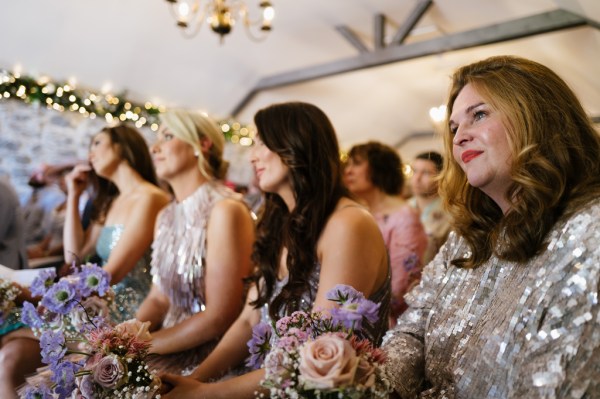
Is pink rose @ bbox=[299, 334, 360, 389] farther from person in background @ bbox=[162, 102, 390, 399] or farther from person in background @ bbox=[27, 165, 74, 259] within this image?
person in background @ bbox=[27, 165, 74, 259]

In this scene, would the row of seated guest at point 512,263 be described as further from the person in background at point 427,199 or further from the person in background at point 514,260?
the person in background at point 427,199

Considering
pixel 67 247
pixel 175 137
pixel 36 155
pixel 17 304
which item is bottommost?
pixel 36 155

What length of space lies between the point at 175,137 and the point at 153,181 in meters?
0.67

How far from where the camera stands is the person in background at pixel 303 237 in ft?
5.47

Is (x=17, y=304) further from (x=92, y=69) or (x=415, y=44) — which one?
(x=415, y=44)

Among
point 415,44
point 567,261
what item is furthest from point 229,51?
point 567,261

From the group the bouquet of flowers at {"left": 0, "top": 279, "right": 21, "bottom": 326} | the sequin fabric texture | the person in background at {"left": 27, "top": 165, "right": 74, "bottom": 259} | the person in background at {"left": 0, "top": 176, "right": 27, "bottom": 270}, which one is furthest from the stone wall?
the sequin fabric texture

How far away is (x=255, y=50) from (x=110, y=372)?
6992 millimetres

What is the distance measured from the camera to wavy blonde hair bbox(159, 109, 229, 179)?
257cm

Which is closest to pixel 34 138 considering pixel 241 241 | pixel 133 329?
pixel 241 241

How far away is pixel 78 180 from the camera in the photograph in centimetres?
329

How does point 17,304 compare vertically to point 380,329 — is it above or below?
below

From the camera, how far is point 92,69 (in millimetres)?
6602

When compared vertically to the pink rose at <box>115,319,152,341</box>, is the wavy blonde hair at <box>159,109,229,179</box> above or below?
above
